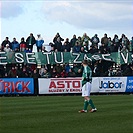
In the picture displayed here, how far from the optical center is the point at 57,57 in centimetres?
3522

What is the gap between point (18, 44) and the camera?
1341 inches

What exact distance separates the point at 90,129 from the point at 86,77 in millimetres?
5604

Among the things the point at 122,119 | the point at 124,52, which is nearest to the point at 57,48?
the point at 124,52

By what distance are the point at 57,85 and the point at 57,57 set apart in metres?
2.21

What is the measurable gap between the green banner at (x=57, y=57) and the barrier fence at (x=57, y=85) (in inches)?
62.1

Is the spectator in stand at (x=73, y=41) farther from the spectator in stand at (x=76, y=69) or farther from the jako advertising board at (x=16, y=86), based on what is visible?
the jako advertising board at (x=16, y=86)

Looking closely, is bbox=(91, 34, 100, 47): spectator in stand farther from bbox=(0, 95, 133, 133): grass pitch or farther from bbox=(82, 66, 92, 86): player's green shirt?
bbox=(82, 66, 92, 86): player's green shirt

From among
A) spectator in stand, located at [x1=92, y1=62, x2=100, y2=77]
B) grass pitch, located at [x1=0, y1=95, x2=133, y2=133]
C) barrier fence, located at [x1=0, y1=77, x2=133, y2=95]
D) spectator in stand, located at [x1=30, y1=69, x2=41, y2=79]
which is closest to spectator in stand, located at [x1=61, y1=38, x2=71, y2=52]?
barrier fence, located at [x1=0, y1=77, x2=133, y2=95]

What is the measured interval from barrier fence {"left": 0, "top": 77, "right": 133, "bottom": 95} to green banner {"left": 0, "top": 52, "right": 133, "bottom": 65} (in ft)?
5.18

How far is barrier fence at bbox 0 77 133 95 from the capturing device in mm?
33719

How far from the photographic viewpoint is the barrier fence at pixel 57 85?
1328 inches

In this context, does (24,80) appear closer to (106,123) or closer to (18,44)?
(18,44)

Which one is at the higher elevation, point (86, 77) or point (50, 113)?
point (86, 77)

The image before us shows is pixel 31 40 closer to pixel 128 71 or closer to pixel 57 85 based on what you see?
pixel 57 85
